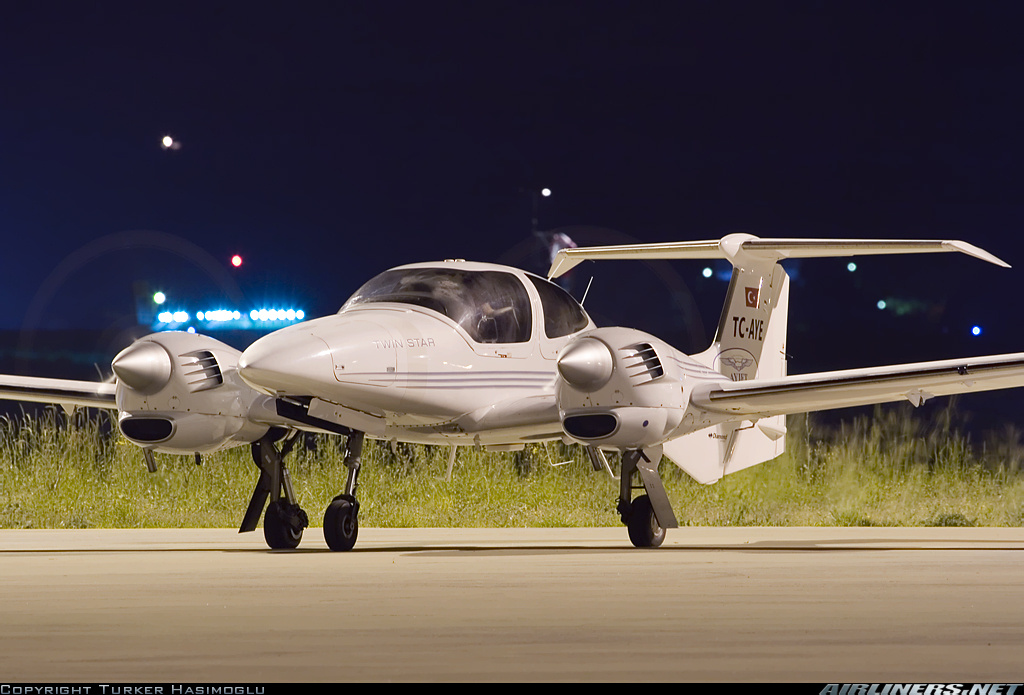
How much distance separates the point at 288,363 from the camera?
42.2 ft

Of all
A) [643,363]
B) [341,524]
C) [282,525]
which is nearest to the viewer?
[341,524]

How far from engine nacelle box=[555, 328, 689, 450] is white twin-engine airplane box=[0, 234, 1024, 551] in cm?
1

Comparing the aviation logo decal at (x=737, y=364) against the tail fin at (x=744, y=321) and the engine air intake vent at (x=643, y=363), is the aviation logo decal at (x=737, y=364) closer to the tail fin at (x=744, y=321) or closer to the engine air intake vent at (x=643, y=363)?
the tail fin at (x=744, y=321)

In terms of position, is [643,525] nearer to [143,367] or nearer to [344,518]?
[344,518]

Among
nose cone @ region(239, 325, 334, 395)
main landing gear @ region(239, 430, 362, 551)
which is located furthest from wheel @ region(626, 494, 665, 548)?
nose cone @ region(239, 325, 334, 395)

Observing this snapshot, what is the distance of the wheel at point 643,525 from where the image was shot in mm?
15133

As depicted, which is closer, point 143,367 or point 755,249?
point 143,367

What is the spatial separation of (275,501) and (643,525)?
3956mm

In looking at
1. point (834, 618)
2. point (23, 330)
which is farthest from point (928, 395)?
point (23, 330)

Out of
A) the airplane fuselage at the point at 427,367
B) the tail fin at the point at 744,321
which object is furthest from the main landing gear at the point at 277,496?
the tail fin at the point at 744,321

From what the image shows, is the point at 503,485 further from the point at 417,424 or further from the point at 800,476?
the point at 417,424

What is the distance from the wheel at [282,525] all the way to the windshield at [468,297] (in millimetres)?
2297

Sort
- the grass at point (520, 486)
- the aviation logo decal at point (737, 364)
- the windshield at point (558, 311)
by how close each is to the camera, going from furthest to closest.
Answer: the grass at point (520, 486), the aviation logo decal at point (737, 364), the windshield at point (558, 311)

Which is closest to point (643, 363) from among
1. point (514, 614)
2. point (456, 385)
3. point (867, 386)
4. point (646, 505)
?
point (646, 505)
